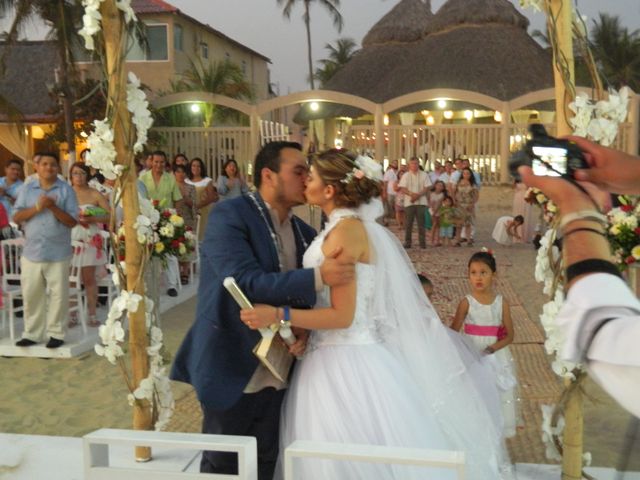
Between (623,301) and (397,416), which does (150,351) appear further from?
(623,301)

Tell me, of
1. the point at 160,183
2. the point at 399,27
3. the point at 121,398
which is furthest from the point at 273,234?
the point at 399,27

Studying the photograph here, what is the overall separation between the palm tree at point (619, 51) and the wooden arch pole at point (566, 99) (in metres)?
46.4

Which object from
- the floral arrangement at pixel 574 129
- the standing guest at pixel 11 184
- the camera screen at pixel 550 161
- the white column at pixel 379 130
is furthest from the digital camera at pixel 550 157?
the white column at pixel 379 130

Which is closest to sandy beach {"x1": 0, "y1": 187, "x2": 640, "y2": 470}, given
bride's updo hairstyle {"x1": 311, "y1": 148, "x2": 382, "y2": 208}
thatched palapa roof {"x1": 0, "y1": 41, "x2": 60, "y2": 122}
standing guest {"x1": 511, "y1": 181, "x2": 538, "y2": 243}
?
bride's updo hairstyle {"x1": 311, "y1": 148, "x2": 382, "y2": 208}

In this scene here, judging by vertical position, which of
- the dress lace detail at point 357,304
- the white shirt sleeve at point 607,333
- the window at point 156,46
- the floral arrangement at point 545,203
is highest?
the window at point 156,46

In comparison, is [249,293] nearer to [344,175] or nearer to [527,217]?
[344,175]

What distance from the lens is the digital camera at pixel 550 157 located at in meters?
1.40

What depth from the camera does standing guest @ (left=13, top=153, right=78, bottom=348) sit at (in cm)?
679

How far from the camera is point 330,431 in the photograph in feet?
10.1

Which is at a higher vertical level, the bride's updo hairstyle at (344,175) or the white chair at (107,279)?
the bride's updo hairstyle at (344,175)

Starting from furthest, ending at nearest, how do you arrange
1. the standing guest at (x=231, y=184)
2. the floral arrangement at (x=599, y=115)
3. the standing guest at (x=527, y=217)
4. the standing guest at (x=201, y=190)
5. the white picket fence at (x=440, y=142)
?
the white picket fence at (x=440, y=142), the standing guest at (x=527, y=217), the standing guest at (x=231, y=184), the standing guest at (x=201, y=190), the floral arrangement at (x=599, y=115)

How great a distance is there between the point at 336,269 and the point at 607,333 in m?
1.82

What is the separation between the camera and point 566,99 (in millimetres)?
3551

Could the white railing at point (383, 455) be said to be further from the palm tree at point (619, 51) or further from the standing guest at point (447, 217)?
the palm tree at point (619, 51)
